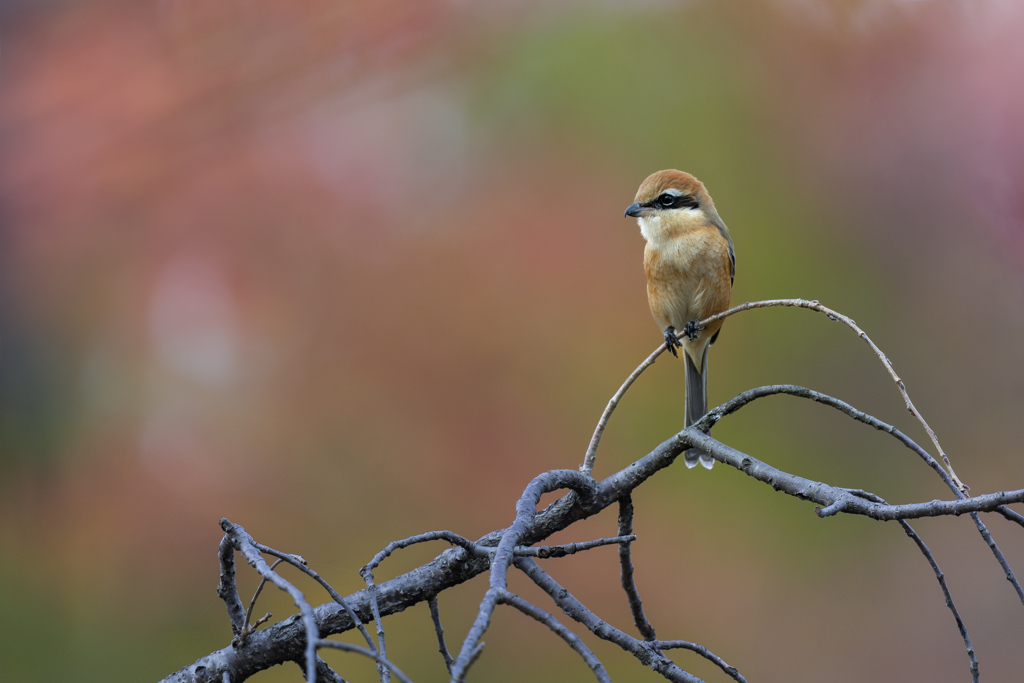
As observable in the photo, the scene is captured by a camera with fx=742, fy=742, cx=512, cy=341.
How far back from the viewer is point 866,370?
7.00 feet

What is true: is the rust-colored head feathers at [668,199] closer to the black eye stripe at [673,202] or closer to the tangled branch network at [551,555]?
the black eye stripe at [673,202]

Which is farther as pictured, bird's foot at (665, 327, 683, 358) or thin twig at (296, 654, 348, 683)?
bird's foot at (665, 327, 683, 358)

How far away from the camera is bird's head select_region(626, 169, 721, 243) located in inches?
66.1

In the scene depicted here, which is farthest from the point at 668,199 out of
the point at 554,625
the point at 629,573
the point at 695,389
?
the point at 554,625

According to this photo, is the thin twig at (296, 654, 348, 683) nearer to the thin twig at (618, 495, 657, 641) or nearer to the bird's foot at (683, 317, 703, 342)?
the thin twig at (618, 495, 657, 641)

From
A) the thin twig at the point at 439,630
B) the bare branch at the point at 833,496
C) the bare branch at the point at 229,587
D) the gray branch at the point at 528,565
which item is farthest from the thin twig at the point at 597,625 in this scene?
the bare branch at the point at 229,587

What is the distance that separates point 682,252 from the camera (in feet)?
5.56

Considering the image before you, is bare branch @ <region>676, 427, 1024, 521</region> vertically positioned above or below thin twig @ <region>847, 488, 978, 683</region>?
above

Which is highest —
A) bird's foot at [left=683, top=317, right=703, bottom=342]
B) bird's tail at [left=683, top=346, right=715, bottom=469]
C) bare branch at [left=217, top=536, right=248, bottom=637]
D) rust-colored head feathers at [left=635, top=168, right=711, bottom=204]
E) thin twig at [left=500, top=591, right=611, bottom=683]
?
rust-colored head feathers at [left=635, top=168, right=711, bottom=204]

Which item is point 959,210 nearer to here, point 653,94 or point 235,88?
point 653,94

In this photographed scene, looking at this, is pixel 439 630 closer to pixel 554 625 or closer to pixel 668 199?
pixel 554 625

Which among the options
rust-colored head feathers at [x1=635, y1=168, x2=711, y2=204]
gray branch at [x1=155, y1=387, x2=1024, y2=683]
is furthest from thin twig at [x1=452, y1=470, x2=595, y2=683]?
rust-colored head feathers at [x1=635, y1=168, x2=711, y2=204]

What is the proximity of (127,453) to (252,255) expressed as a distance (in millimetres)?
667

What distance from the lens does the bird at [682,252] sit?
168 centimetres
